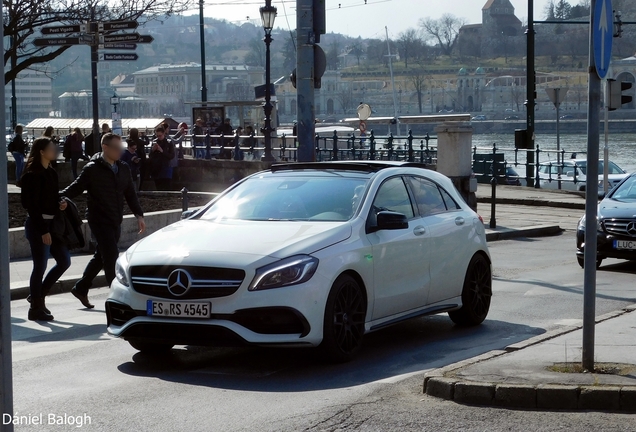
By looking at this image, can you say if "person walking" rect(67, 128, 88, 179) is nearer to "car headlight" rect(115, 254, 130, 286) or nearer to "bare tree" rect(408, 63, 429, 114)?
"car headlight" rect(115, 254, 130, 286)

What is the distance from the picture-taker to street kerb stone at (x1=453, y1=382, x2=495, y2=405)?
6.32m

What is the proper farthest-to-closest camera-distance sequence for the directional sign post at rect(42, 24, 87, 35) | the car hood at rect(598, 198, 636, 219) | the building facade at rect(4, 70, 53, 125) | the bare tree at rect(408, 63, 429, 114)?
1. the bare tree at rect(408, 63, 429, 114)
2. the building facade at rect(4, 70, 53, 125)
3. the directional sign post at rect(42, 24, 87, 35)
4. the car hood at rect(598, 198, 636, 219)

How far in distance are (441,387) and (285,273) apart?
1337 mm

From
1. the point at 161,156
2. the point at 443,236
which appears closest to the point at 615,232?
the point at 443,236

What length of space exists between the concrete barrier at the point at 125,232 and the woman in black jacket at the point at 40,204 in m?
4.36

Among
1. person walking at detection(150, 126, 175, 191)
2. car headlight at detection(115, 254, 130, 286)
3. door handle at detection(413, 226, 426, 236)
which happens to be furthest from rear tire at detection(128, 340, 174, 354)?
person walking at detection(150, 126, 175, 191)

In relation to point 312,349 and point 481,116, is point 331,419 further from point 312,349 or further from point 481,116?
point 481,116

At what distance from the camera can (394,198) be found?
8.73 meters

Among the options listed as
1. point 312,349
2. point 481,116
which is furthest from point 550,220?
point 481,116

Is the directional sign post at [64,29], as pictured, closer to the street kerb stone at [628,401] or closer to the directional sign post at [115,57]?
the directional sign post at [115,57]

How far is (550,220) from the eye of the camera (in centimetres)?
2391

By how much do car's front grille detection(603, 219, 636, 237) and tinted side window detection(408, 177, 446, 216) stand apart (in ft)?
18.2

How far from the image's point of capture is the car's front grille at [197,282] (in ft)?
23.7

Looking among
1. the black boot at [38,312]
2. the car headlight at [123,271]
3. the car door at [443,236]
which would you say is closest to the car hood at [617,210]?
the car door at [443,236]
